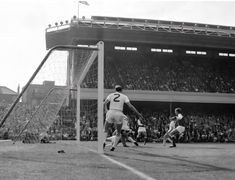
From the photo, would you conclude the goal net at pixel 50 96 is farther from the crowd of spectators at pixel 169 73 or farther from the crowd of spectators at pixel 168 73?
the crowd of spectators at pixel 169 73

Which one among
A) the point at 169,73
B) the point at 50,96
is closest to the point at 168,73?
the point at 169,73

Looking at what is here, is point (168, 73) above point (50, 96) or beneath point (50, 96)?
above

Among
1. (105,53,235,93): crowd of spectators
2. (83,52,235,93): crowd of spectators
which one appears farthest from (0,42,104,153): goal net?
(105,53,235,93): crowd of spectators

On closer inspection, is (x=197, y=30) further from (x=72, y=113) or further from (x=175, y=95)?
(x=72, y=113)

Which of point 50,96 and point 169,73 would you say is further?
point 169,73

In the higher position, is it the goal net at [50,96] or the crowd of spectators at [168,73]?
the crowd of spectators at [168,73]

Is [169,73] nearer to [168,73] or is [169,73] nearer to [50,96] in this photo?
[168,73]

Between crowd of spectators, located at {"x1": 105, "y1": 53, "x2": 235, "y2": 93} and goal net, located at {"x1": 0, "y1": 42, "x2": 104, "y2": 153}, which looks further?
crowd of spectators, located at {"x1": 105, "y1": 53, "x2": 235, "y2": 93}

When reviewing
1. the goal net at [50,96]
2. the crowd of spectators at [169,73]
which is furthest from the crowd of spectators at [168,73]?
the goal net at [50,96]

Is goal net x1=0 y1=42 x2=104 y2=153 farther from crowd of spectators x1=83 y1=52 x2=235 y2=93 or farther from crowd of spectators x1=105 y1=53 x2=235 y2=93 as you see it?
crowd of spectators x1=105 y1=53 x2=235 y2=93

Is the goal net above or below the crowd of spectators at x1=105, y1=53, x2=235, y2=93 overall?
below

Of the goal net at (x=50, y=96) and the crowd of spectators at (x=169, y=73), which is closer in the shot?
the goal net at (x=50, y=96)

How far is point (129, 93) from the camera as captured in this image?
3700 centimetres

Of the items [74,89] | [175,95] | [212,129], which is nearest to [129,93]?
[175,95]
